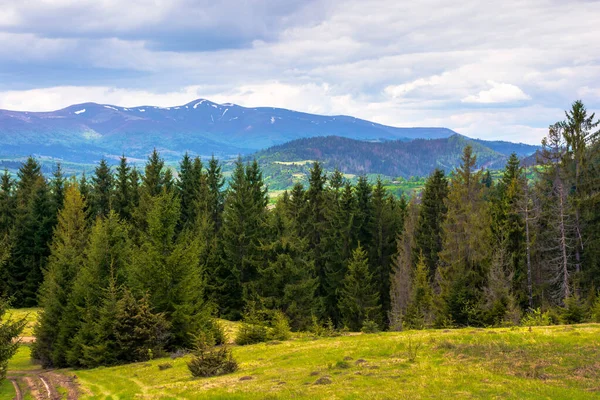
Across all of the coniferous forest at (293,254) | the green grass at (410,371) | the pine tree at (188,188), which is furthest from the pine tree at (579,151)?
the pine tree at (188,188)

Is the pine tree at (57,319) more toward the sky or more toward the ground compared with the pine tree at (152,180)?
more toward the ground

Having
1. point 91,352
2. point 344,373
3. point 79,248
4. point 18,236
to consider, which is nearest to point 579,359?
point 344,373

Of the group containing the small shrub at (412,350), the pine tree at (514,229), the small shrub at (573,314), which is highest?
the pine tree at (514,229)

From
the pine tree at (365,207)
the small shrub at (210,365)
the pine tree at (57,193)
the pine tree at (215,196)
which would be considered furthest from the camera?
the pine tree at (215,196)

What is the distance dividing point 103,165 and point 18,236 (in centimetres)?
1638

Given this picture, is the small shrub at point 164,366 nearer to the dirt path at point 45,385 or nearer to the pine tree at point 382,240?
the dirt path at point 45,385

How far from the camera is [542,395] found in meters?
18.0

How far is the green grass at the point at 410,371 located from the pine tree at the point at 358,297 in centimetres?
3077

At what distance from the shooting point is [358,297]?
64000 millimetres

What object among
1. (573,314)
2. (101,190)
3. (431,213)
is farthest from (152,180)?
(573,314)

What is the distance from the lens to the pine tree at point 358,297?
62594mm

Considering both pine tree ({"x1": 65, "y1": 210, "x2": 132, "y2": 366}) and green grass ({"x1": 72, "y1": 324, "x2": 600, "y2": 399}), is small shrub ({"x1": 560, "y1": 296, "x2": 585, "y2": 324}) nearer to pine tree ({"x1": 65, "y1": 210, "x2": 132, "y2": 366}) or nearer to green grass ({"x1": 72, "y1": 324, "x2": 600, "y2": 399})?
green grass ({"x1": 72, "y1": 324, "x2": 600, "y2": 399})

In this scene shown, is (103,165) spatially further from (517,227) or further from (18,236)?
(517,227)

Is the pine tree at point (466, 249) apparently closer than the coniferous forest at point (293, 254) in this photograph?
No
